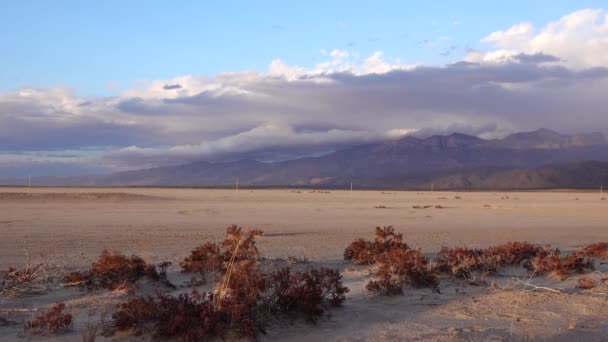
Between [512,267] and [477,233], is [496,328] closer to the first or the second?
[512,267]

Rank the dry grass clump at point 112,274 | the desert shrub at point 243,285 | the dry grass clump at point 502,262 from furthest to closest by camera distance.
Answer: the dry grass clump at point 502,262, the dry grass clump at point 112,274, the desert shrub at point 243,285

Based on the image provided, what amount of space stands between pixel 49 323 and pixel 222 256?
479 cm

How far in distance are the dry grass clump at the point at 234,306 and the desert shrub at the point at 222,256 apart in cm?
236

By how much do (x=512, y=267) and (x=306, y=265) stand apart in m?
4.33

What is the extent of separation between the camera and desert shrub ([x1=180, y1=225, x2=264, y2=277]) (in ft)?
37.1

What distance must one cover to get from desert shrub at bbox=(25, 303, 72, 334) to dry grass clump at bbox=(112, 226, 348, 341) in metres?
0.62

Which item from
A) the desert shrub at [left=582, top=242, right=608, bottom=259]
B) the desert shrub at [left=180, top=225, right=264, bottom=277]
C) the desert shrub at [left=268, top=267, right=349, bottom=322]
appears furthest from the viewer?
the desert shrub at [left=582, top=242, right=608, bottom=259]

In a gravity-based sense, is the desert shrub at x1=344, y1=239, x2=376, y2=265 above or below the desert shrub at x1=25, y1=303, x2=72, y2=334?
above

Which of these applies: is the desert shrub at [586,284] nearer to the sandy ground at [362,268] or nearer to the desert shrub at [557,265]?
the sandy ground at [362,268]

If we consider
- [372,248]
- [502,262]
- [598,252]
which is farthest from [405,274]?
[598,252]

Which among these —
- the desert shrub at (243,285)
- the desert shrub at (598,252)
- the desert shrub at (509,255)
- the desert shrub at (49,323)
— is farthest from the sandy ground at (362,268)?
the desert shrub at (598,252)

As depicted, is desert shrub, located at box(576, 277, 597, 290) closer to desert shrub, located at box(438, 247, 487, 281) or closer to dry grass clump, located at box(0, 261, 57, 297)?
desert shrub, located at box(438, 247, 487, 281)

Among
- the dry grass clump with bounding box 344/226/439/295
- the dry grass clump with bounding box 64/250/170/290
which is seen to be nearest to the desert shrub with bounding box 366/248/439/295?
the dry grass clump with bounding box 344/226/439/295

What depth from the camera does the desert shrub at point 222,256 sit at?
1130 centimetres
